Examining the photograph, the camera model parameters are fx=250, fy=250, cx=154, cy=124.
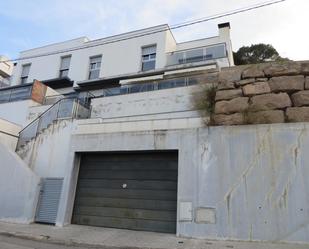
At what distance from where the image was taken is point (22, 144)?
12008mm

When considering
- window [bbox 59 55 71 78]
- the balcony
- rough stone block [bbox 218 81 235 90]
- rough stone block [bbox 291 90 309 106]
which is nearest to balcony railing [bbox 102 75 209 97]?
rough stone block [bbox 218 81 235 90]

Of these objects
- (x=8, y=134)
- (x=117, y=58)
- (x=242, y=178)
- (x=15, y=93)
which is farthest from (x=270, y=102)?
(x=15, y=93)

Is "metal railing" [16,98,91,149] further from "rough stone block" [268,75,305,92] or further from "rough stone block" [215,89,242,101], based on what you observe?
"rough stone block" [268,75,305,92]

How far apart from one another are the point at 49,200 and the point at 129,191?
307cm

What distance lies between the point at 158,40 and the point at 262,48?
9.49m

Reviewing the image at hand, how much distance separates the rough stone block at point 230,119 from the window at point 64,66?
1636cm

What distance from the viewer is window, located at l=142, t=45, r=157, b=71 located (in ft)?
59.5

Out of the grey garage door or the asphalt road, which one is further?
the grey garage door

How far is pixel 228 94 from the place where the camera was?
27.3 feet

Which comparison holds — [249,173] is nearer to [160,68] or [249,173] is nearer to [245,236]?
[245,236]

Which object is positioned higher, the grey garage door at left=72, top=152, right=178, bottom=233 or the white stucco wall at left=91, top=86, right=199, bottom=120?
the white stucco wall at left=91, top=86, right=199, bottom=120

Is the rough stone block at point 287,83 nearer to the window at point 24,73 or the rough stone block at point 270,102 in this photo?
the rough stone block at point 270,102

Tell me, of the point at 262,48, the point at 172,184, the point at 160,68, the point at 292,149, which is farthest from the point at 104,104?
the point at 262,48

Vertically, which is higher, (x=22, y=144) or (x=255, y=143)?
(x=22, y=144)
